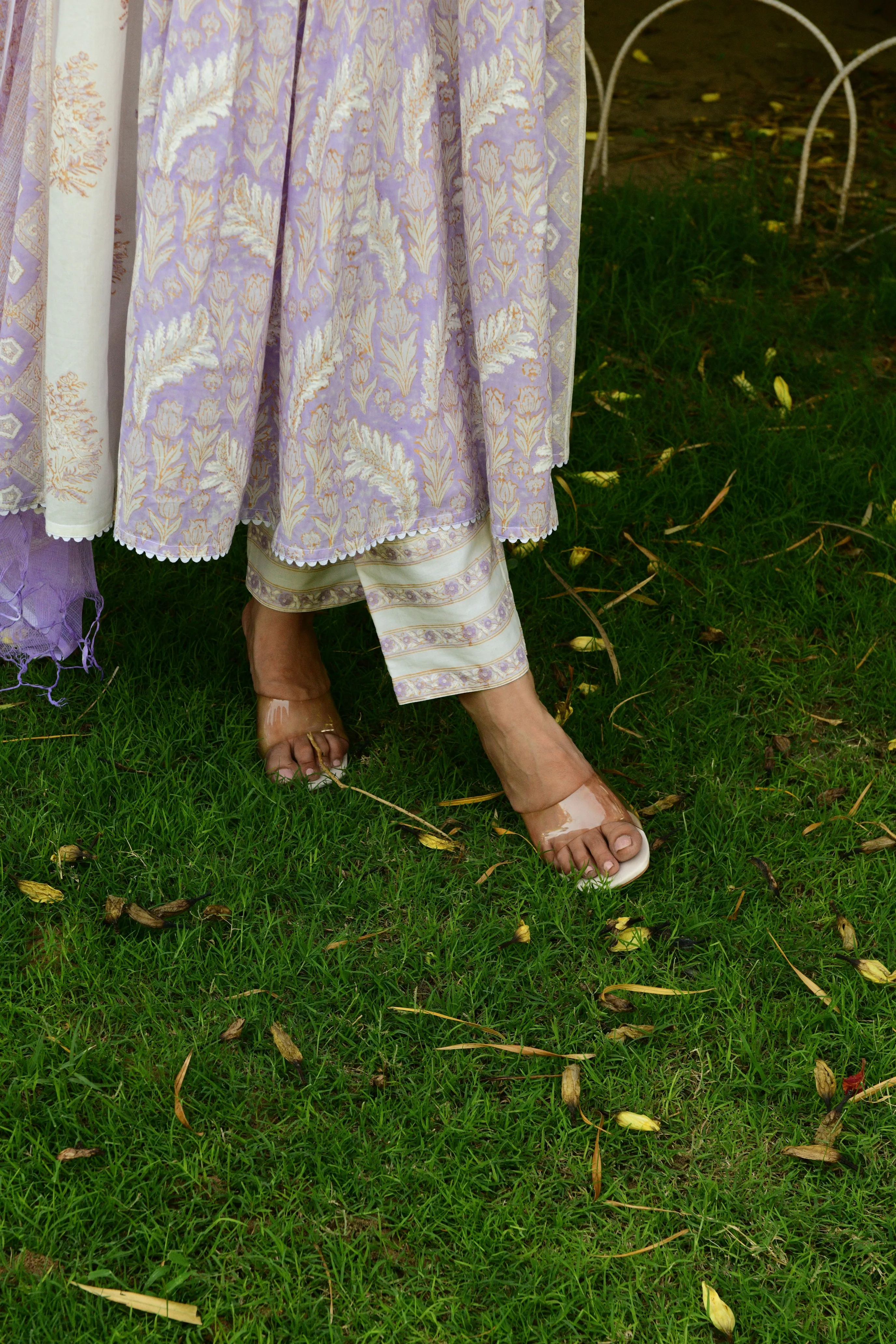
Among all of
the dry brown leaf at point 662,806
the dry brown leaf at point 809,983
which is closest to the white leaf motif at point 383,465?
the dry brown leaf at point 662,806

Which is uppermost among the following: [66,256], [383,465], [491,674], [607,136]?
[66,256]

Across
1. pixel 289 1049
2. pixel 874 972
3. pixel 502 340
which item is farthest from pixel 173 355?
pixel 874 972

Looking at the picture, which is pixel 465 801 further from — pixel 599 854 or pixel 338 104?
pixel 338 104

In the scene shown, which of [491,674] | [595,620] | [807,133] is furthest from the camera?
[807,133]

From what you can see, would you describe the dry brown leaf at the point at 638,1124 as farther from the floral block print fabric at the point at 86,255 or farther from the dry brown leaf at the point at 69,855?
the floral block print fabric at the point at 86,255

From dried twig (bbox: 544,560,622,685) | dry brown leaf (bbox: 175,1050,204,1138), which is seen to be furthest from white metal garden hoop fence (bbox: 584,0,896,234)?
dry brown leaf (bbox: 175,1050,204,1138)

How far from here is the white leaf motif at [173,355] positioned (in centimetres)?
132

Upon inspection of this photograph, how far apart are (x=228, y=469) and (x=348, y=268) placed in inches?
10.6

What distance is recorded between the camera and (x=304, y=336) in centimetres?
134

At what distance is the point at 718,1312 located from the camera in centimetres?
119

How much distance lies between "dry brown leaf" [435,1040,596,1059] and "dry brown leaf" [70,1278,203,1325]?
1.27 feet

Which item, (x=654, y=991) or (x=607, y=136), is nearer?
(x=654, y=991)

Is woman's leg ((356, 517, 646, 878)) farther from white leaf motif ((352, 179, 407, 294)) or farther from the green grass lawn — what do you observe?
white leaf motif ((352, 179, 407, 294))

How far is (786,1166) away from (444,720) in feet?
2.75
